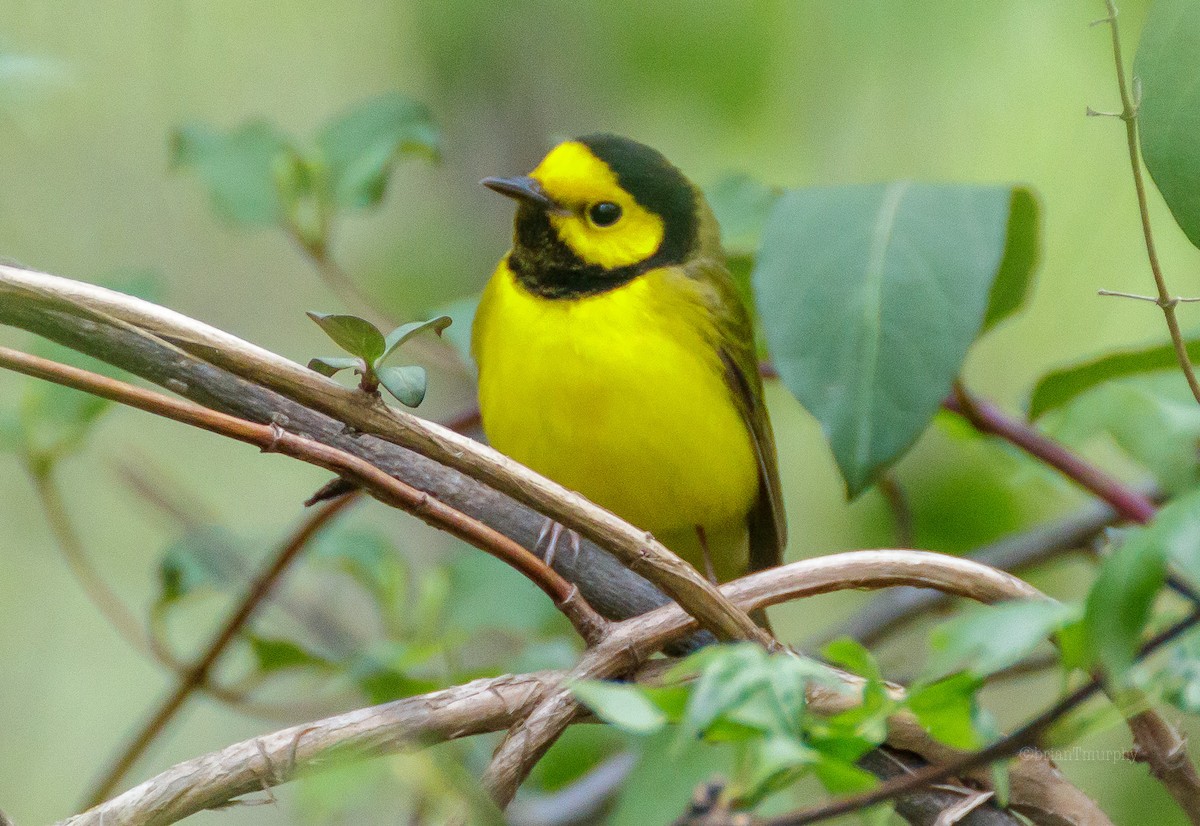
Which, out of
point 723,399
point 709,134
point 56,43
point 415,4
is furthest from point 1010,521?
point 56,43

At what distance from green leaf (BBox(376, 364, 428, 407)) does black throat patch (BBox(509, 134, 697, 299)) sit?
3.69 ft

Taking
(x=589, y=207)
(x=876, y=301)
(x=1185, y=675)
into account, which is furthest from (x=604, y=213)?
(x=1185, y=675)

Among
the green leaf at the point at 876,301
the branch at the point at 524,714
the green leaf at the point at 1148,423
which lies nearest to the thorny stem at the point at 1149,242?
the branch at the point at 524,714

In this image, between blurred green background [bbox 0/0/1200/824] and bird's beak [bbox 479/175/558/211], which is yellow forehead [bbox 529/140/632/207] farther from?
blurred green background [bbox 0/0/1200/824]

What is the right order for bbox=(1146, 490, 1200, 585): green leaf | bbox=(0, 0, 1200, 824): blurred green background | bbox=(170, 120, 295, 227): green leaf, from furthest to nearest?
1. bbox=(0, 0, 1200, 824): blurred green background
2. bbox=(170, 120, 295, 227): green leaf
3. bbox=(1146, 490, 1200, 585): green leaf

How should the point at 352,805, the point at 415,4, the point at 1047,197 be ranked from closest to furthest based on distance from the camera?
the point at 352,805
the point at 1047,197
the point at 415,4

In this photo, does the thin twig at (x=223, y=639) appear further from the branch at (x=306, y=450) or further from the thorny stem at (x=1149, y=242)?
the thorny stem at (x=1149, y=242)

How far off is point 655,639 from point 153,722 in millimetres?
1051

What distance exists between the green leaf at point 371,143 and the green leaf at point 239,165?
3.1 inches

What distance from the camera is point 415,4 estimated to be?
147 inches

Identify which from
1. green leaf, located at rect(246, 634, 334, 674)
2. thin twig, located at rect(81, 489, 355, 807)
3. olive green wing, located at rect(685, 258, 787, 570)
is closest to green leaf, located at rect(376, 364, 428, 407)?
thin twig, located at rect(81, 489, 355, 807)

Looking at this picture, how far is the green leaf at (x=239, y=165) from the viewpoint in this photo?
2.09m

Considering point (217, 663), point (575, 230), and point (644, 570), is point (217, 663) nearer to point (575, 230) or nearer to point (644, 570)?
point (575, 230)

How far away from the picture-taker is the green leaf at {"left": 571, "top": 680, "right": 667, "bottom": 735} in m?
0.67
